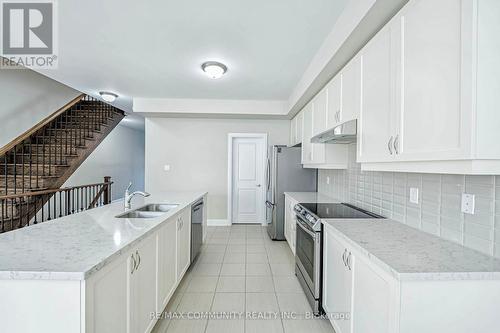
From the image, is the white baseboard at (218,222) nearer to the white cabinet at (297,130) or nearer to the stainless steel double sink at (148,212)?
the white cabinet at (297,130)

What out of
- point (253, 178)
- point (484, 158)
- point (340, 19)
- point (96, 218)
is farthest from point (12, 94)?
point (484, 158)

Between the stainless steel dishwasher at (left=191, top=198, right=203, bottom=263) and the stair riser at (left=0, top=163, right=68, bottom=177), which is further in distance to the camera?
the stair riser at (left=0, top=163, right=68, bottom=177)

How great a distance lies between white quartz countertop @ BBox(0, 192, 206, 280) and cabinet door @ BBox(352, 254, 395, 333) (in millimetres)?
1364

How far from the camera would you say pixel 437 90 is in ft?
3.86

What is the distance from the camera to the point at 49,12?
6.93ft

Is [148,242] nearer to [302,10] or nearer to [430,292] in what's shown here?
[430,292]

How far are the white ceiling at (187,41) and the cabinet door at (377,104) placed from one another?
556 millimetres

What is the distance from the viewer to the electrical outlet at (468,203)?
133 centimetres

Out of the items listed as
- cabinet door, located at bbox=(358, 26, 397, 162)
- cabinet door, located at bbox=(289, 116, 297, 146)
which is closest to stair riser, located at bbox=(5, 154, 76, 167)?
cabinet door, located at bbox=(289, 116, 297, 146)

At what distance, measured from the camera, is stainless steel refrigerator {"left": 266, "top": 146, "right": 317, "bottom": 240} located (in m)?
4.18

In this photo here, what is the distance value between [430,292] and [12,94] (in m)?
6.36

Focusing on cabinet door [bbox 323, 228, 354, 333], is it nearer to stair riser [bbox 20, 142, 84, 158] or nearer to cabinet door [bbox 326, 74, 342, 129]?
cabinet door [bbox 326, 74, 342, 129]

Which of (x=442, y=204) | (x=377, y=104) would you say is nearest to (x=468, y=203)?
(x=442, y=204)

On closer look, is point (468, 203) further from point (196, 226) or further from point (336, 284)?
point (196, 226)
